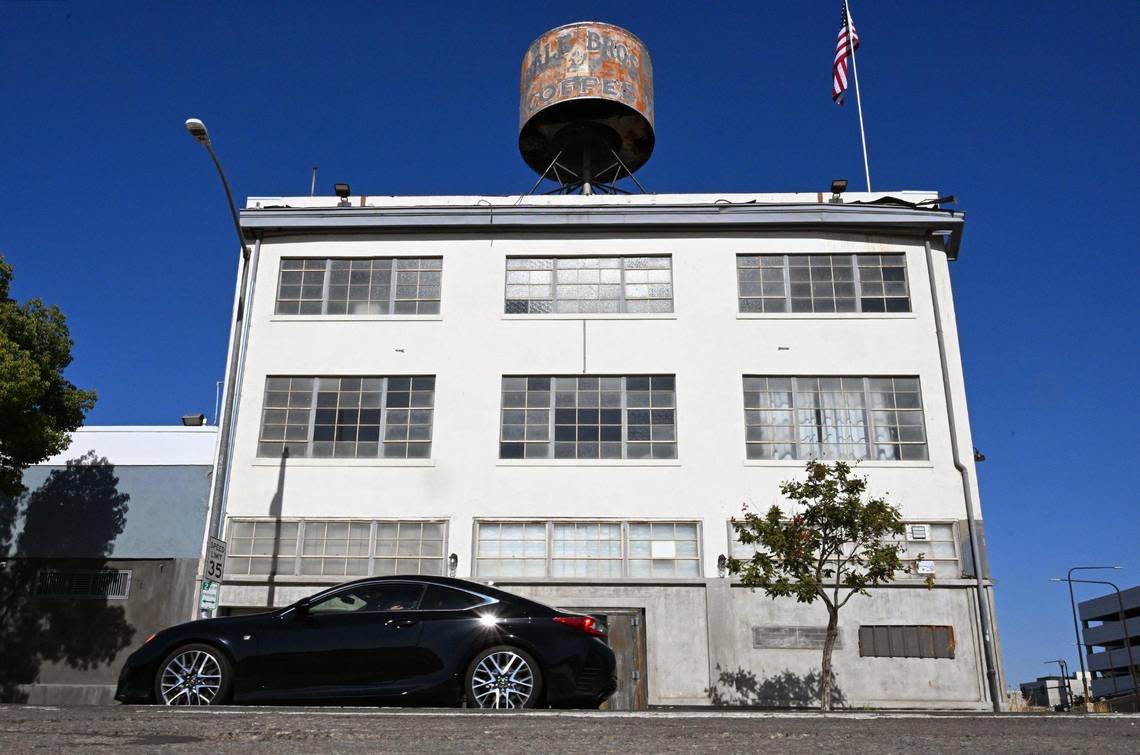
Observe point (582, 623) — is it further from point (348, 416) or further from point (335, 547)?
point (348, 416)

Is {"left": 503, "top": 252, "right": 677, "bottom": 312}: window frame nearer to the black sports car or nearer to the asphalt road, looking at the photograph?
the black sports car

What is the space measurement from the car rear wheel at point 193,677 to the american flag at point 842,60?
21.5 metres

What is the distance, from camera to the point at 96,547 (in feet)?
70.6

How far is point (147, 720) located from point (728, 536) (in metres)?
14.2

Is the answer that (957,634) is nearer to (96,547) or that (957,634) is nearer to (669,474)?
(669,474)

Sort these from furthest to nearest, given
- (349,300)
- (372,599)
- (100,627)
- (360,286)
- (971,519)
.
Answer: (360,286) < (349,300) < (100,627) < (971,519) < (372,599)

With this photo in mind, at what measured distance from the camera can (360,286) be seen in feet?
75.3

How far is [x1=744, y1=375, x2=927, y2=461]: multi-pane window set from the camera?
2100 centimetres

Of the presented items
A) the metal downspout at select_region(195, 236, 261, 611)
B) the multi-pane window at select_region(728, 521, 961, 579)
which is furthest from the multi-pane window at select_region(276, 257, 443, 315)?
the multi-pane window at select_region(728, 521, 961, 579)

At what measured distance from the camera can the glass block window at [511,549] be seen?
20.3m

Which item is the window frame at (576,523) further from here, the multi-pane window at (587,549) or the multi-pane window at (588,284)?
the multi-pane window at (588,284)

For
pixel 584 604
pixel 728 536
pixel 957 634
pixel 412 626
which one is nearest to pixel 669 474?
pixel 728 536

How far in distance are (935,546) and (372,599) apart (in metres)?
13.5

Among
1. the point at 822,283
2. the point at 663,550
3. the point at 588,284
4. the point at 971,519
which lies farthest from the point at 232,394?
the point at 971,519
